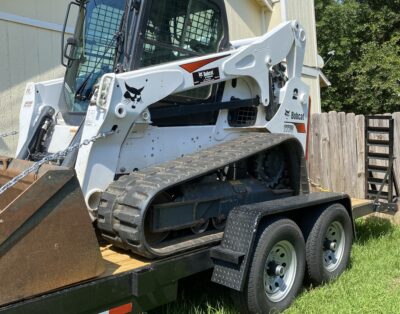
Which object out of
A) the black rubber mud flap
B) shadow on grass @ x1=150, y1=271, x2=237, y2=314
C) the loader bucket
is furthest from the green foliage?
the loader bucket

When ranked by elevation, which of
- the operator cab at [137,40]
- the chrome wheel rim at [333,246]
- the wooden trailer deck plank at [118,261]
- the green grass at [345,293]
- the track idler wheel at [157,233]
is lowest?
the green grass at [345,293]

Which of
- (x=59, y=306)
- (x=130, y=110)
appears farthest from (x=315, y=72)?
(x=59, y=306)

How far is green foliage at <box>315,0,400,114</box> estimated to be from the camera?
21.7 metres

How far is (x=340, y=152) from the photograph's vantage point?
820 centimetres

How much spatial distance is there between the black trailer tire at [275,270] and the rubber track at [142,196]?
41 centimetres

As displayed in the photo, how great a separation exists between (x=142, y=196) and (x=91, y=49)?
Result: 1.88 metres

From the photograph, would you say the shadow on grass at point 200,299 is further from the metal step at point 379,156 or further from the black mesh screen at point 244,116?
the metal step at point 379,156

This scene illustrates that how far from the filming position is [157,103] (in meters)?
4.39

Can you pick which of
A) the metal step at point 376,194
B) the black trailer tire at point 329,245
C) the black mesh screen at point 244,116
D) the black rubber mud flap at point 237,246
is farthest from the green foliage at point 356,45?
the black rubber mud flap at point 237,246

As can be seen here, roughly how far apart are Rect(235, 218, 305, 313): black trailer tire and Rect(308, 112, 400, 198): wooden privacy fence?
2848 mm

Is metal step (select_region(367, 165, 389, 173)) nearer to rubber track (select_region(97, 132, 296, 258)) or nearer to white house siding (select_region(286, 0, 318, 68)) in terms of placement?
rubber track (select_region(97, 132, 296, 258))

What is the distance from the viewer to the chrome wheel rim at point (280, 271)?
14.3ft

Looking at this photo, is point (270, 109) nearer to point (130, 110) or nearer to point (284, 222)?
point (284, 222)

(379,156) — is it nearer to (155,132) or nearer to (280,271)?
(280,271)
